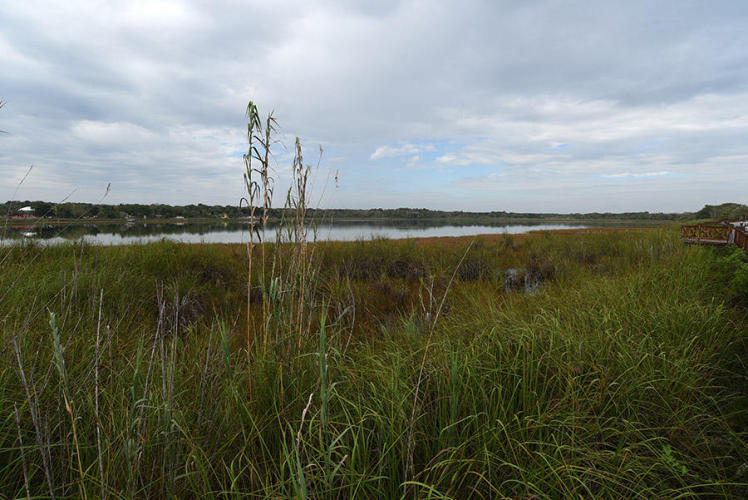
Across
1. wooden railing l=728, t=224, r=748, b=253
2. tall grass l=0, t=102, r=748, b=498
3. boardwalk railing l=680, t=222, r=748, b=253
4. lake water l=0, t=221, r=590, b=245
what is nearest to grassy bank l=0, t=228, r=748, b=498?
tall grass l=0, t=102, r=748, b=498

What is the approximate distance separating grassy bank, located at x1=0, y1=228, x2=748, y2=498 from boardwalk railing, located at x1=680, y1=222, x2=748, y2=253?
3.43m

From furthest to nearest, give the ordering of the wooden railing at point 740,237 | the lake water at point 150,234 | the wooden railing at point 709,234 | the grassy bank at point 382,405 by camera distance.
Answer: the wooden railing at point 709,234 < the wooden railing at point 740,237 < the lake water at point 150,234 < the grassy bank at point 382,405

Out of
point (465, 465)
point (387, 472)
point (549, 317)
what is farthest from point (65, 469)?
point (549, 317)

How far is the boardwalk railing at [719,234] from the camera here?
623 cm

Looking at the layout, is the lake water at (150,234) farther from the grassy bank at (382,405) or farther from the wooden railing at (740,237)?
the wooden railing at (740,237)

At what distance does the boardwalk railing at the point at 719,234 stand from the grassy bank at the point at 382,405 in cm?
343

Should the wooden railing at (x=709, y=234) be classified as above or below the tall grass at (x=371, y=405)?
above

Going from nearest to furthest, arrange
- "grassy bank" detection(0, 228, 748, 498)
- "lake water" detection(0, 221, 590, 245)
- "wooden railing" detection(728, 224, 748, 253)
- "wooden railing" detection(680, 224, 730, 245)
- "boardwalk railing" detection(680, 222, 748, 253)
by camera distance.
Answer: "grassy bank" detection(0, 228, 748, 498) < "lake water" detection(0, 221, 590, 245) < "wooden railing" detection(728, 224, 748, 253) < "boardwalk railing" detection(680, 222, 748, 253) < "wooden railing" detection(680, 224, 730, 245)

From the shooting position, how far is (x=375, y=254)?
9234mm

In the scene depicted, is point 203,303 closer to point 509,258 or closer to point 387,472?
point 387,472

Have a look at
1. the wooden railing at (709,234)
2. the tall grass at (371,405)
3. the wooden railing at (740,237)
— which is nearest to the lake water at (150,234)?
the tall grass at (371,405)

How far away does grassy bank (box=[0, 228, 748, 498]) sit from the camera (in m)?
1.39

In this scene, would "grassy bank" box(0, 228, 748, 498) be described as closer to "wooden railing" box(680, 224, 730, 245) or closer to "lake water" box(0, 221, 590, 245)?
"lake water" box(0, 221, 590, 245)

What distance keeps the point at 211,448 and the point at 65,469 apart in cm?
58
